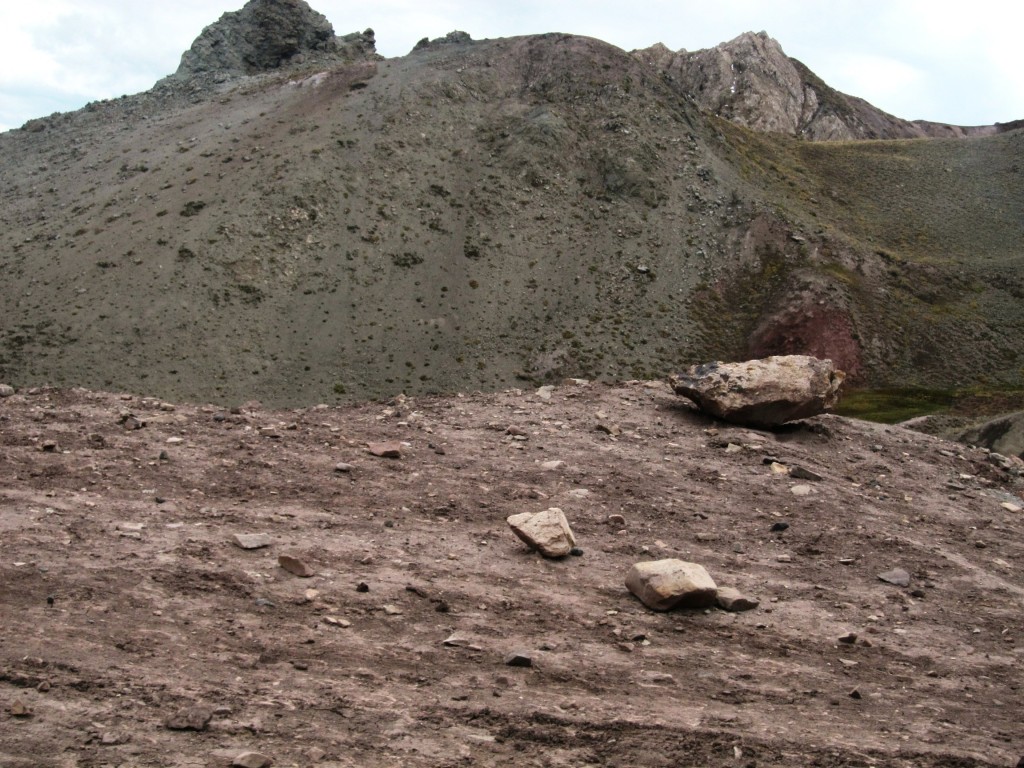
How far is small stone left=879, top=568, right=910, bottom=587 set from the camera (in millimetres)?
15211

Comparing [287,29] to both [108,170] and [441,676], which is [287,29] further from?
[441,676]

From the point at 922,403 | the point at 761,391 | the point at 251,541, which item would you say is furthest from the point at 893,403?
the point at 251,541

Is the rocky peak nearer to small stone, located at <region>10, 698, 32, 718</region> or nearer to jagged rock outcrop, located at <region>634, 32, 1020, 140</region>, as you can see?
jagged rock outcrop, located at <region>634, 32, 1020, 140</region>

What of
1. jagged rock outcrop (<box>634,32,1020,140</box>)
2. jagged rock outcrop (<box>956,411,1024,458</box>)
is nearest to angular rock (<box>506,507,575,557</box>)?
jagged rock outcrop (<box>956,411,1024,458</box>)

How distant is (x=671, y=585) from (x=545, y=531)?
2331 mm

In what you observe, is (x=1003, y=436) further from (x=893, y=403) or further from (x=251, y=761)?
(x=893, y=403)

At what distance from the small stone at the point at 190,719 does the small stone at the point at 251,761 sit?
0.66 metres

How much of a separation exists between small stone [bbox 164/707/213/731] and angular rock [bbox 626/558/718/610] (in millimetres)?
6059

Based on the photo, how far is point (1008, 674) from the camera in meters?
12.3

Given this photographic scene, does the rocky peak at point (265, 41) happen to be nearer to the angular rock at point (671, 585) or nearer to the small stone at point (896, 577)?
the small stone at point (896, 577)

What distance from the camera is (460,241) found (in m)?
61.0

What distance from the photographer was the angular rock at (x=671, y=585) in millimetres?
12734

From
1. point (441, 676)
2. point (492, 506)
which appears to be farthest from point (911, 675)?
point (492, 506)

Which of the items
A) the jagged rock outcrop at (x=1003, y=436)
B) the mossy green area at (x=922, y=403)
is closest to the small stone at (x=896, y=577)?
the jagged rock outcrop at (x=1003, y=436)
